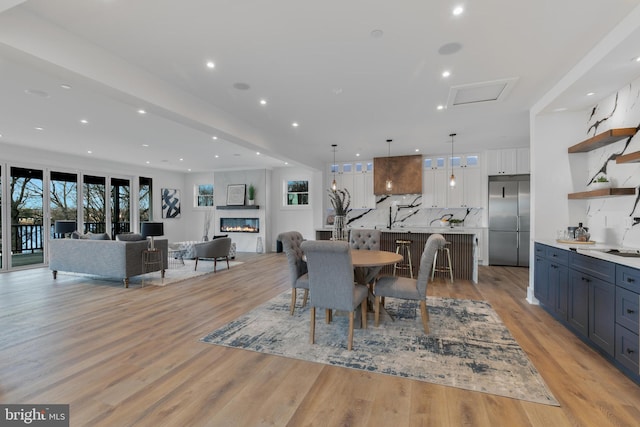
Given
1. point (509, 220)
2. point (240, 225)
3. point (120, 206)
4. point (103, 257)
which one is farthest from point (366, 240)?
point (120, 206)

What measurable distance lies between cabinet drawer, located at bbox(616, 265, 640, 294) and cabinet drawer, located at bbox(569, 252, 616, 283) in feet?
0.20

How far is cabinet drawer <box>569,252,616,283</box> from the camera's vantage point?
2344 millimetres

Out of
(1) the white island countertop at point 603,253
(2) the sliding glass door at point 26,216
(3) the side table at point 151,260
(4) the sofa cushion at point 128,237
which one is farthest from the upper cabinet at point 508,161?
(2) the sliding glass door at point 26,216

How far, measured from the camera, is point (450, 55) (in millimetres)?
2709

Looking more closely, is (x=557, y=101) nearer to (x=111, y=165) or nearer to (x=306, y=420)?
(x=306, y=420)

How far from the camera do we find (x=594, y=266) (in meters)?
2.55

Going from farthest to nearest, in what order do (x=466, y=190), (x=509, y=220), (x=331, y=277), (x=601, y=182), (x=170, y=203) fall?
(x=170, y=203) < (x=466, y=190) < (x=509, y=220) < (x=601, y=182) < (x=331, y=277)

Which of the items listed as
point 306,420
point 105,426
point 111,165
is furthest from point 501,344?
point 111,165

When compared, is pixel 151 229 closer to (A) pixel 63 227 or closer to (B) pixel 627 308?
(A) pixel 63 227

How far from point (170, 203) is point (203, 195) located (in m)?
1.14

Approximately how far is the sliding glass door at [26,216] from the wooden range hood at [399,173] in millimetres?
8317

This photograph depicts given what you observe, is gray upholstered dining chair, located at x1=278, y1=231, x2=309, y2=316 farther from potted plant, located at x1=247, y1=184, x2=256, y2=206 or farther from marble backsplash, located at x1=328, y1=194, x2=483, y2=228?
potted plant, located at x1=247, y1=184, x2=256, y2=206

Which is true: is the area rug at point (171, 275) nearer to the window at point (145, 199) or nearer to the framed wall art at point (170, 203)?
the window at point (145, 199)

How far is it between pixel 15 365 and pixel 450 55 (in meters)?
4.67
